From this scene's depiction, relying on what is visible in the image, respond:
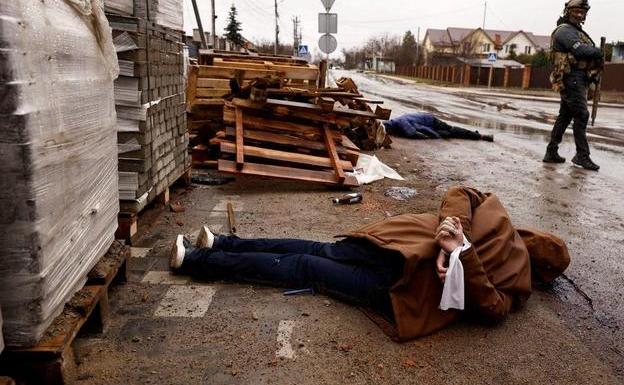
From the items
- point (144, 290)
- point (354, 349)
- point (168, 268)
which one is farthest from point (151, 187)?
point (354, 349)

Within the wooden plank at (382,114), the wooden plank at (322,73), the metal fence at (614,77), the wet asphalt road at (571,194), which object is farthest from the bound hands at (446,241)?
the metal fence at (614,77)

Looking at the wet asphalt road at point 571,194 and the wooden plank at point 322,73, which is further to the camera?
the wooden plank at point 322,73

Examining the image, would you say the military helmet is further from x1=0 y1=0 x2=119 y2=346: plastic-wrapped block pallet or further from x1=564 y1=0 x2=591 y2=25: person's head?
x1=0 y1=0 x2=119 y2=346: plastic-wrapped block pallet

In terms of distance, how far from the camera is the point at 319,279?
3.22 meters

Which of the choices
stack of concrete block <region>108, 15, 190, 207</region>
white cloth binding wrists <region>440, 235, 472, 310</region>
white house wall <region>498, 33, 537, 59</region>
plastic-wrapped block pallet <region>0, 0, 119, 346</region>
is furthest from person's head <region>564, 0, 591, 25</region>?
white house wall <region>498, 33, 537, 59</region>

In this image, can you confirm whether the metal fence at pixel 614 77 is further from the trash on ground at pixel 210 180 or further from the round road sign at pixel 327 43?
the trash on ground at pixel 210 180

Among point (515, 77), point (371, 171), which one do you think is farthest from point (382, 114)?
point (515, 77)

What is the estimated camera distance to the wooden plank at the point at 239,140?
19.1 ft

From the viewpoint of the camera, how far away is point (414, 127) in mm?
10695

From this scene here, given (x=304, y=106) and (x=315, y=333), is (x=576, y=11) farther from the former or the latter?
(x=315, y=333)

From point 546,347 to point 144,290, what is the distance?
232 cm

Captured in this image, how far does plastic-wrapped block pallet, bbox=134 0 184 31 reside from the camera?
4.11 m

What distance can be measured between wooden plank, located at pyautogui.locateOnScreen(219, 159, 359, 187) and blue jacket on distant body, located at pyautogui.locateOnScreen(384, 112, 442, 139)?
15.8 feet

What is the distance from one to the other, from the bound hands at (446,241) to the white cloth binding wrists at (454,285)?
0.03 metres
